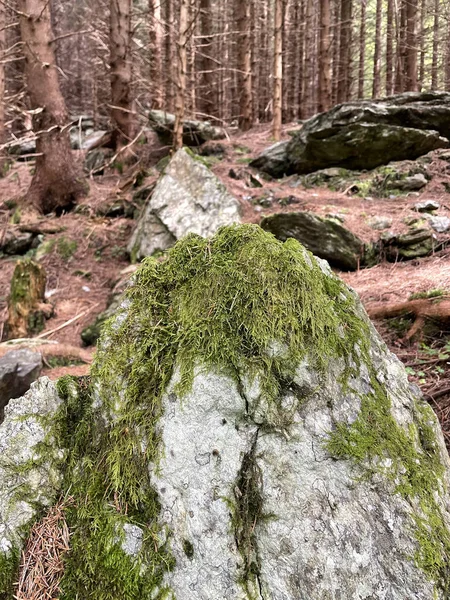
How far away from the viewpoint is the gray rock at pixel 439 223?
621 cm

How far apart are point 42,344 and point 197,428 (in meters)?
4.25

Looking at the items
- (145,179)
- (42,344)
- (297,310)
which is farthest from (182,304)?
(145,179)

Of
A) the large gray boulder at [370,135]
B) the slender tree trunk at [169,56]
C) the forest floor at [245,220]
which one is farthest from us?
the slender tree trunk at [169,56]

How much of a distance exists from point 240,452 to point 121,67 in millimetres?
10774

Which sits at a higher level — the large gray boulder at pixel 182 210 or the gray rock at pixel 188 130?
the gray rock at pixel 188 130

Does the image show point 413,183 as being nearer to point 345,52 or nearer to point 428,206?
point 428,206

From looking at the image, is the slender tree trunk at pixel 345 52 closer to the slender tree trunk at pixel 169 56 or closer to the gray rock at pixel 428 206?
the slender tree trunk at pixel 169 56

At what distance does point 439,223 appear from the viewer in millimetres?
6281

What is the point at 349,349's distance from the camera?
2.09 meters

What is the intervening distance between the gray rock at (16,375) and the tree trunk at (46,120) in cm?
573

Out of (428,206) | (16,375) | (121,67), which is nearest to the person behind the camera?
(16,375)

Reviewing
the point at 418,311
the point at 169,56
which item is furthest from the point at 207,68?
the point at 418,311

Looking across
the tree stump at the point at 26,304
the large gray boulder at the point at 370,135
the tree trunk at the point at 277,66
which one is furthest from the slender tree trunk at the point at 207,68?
the tree stump at the point at 26,304

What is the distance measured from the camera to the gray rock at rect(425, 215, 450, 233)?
20.4ft
